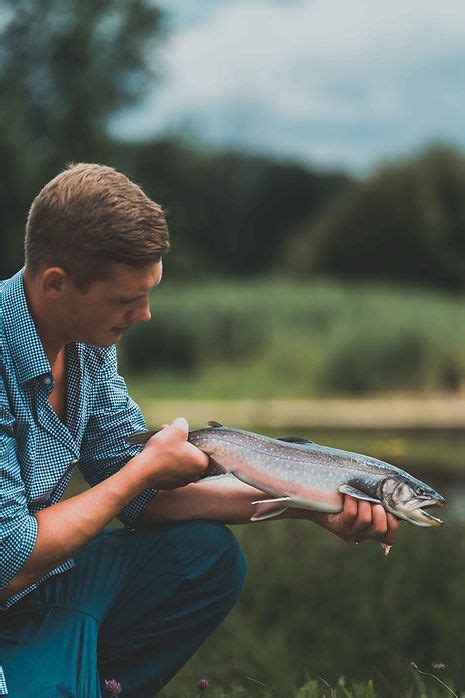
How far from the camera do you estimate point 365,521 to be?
116 inches

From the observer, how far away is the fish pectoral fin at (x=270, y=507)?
118 inches

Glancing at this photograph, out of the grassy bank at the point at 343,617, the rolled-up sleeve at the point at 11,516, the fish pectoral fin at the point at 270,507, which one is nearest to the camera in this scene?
the rolled-up sleeve at the point at 11,516

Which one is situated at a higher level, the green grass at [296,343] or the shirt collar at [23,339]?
the shirt collar at [23,339]

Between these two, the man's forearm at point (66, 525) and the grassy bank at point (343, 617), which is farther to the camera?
the grassy bank at point (343, 617)

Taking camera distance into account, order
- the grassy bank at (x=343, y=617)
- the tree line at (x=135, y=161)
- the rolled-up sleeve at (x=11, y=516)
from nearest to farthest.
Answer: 1. the rolled-up sleeve at (x=11, y=516)
2. the grassy bank at (x=343, y=617)
3. the tree line at (x=135, y=161)

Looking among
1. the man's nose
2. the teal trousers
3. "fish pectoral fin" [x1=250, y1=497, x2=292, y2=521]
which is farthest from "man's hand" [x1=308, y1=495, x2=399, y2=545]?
the man's nose

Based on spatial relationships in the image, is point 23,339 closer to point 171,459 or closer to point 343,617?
point 171,459

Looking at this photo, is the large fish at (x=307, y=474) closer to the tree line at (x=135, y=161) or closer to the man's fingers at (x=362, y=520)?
the man's fingers at (x=362, y=520)

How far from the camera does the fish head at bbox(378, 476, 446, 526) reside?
2.88 meters

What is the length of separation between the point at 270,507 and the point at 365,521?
0.26 metres

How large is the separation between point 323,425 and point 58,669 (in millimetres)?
10988

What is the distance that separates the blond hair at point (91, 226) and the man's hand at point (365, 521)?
85cm

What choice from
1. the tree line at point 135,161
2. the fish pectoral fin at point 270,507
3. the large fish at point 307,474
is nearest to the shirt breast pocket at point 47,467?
the large fish at point 307,474

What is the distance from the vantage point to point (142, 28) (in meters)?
31.6
